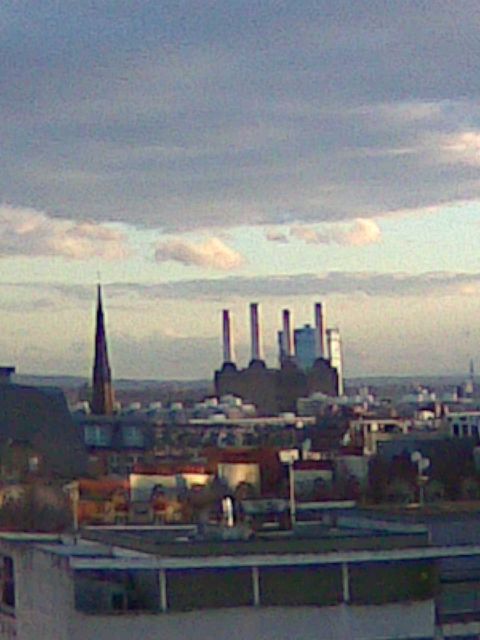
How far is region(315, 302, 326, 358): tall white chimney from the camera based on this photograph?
9719cm

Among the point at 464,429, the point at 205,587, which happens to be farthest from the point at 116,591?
the point at 464,429

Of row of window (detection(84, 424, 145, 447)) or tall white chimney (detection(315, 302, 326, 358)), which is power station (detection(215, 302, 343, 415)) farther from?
row of window (detection(84, 424, 145, 447))

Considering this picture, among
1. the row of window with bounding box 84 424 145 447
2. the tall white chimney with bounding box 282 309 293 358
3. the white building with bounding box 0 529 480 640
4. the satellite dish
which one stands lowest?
the white building with bounding box 0 529 480 640

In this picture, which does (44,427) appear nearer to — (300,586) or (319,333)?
(300,586)

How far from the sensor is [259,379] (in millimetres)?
90562

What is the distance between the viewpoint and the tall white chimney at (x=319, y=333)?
3826 inches

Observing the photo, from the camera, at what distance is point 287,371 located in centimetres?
8631

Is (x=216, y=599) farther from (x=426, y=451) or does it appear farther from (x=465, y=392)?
(x=465, y=392)

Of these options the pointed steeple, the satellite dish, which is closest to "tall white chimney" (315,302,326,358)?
the pointed steeple

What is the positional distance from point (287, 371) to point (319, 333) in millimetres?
11350

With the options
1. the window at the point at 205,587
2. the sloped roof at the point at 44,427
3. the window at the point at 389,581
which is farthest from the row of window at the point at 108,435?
the window at the point at 205,587

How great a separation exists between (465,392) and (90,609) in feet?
397

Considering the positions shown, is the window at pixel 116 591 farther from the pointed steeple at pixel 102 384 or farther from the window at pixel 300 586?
the pointed steeple at pixel 102 384

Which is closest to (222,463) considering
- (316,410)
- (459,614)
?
(459,614)
